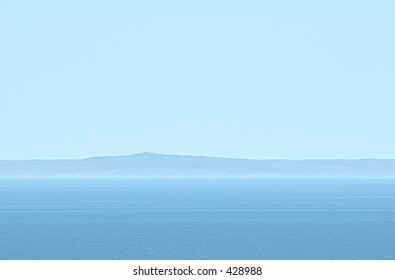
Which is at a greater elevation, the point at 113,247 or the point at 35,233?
the point at 35,233

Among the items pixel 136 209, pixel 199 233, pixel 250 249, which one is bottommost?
pixel 250 249

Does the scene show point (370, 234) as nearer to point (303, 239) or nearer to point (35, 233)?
point (303, 239)

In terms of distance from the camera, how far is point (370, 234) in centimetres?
7881

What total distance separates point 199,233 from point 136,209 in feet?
132

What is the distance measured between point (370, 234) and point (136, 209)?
149 feet
